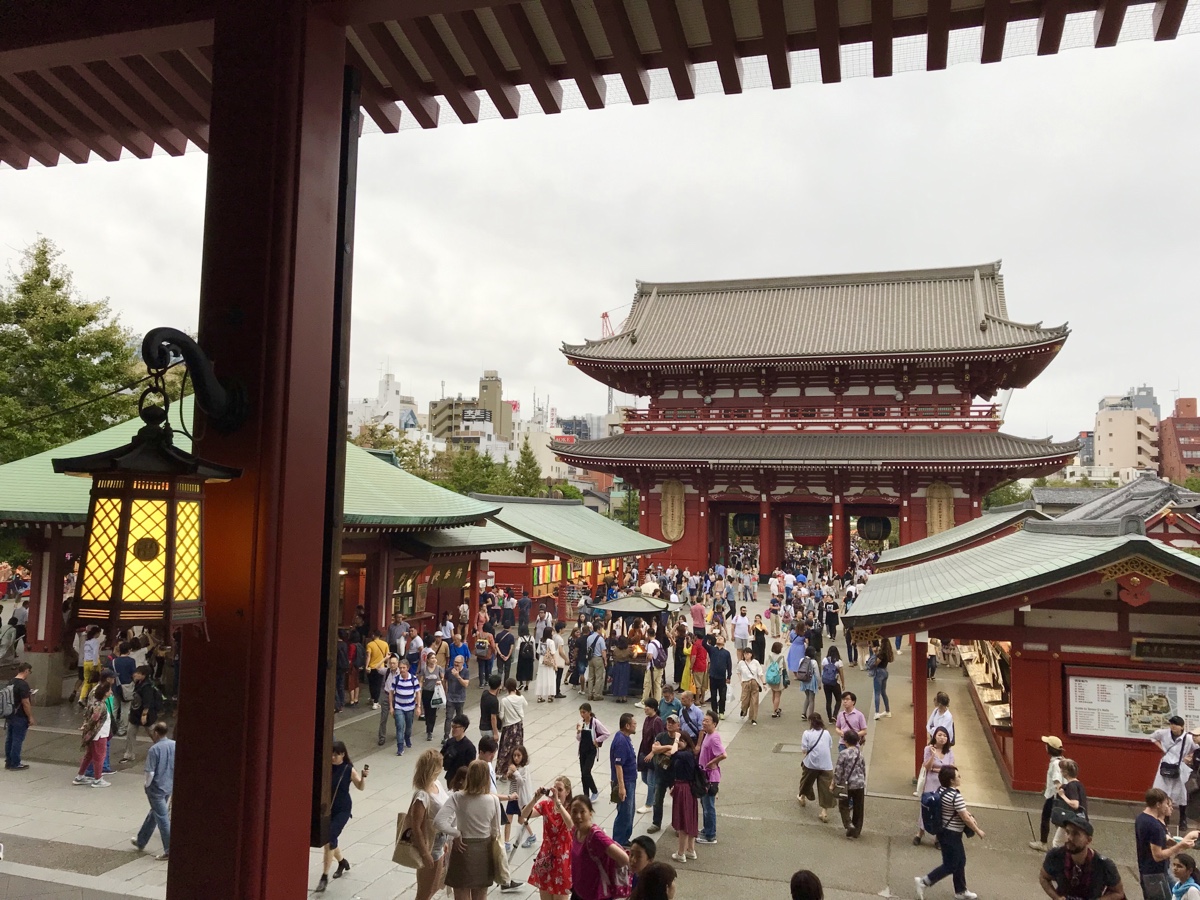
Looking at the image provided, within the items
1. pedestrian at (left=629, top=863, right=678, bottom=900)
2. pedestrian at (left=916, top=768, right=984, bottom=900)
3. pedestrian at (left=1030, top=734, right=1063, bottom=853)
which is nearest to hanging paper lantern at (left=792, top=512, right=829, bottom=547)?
pedestrian at (left=1030, top=734, right=1063, bottom=853)

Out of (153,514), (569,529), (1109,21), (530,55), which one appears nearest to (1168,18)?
(1109,21)

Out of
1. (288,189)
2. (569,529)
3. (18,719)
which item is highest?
(288,189)

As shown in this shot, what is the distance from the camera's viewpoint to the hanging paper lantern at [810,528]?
39.3 meters

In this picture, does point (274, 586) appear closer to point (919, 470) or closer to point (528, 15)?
point (528, 15)

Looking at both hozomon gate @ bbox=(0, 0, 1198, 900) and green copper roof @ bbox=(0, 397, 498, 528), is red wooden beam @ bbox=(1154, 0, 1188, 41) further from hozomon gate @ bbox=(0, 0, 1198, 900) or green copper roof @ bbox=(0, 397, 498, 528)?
green copper roof @ bbox=(0, 397, 498, 528)

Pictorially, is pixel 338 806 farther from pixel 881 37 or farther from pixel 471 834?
pixel 881 37

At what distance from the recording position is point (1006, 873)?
8.62m

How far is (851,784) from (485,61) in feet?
29.4

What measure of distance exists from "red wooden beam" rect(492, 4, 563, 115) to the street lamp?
171 centimetres

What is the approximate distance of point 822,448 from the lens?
35.0 meters

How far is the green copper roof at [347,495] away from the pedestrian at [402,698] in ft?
9.97

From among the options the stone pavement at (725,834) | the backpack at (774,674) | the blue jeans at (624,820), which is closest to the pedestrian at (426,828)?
the stone pavement at (725,834)

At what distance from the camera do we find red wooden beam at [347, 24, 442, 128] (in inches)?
130

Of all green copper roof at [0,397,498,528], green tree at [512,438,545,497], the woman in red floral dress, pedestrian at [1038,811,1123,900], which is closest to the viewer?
pedestrian at [1038,811,1123,900]
